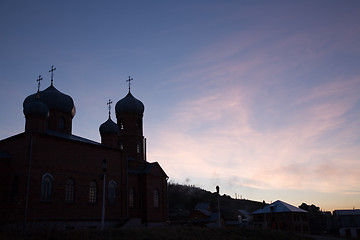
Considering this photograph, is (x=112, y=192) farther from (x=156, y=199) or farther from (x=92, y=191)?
(x=156, y=199)

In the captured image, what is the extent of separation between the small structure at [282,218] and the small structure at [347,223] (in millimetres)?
7457

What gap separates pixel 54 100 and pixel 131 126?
8938 mm

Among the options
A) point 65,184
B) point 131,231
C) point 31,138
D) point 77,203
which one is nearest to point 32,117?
point 31,138

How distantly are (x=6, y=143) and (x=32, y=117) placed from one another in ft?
9.89

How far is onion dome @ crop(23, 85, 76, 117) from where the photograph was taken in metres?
33.5

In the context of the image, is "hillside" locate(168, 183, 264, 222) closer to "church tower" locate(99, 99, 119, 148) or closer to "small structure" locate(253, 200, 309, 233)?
"small structure" locate(253, 200, 309, 233)

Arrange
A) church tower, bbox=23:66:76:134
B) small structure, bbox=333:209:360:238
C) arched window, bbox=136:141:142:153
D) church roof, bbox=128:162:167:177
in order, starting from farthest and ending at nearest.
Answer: small structure, bbox=333:209:360:238 < arched window, bbox=136:141:142:153 < church roof, bbox=128:162:167:177 < church tower, bbox=23:66:76:134

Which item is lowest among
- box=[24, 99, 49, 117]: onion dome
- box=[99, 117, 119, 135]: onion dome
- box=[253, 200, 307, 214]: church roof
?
box=[253, 200, 307, 214]: church roof

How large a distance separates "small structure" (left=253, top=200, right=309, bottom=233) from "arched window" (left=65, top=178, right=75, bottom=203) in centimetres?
3827

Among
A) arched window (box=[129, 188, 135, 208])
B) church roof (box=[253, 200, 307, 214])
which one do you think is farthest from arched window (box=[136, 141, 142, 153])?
church roof (box=[253, 200, 307, 214])

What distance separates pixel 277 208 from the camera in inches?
2432

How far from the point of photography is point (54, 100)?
33.7 meters

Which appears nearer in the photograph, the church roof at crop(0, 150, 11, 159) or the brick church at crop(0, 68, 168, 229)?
the brick church at crop(0, 68, 168, 229)

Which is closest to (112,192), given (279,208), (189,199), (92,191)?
(92,191)
